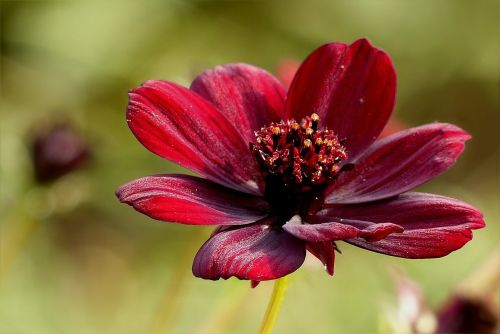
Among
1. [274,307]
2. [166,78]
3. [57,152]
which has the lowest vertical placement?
[166,78]

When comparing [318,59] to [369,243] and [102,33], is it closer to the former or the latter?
[369,243]

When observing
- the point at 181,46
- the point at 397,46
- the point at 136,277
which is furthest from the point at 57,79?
the point at 397,46

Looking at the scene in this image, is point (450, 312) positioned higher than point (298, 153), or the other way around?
point (298, 153)

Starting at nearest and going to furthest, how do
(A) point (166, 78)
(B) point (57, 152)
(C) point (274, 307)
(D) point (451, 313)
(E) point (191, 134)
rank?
(C) point (274, 307) < (E) point (191, 134) < (D) point (451, 313) < (B) point (57, 152) < (A) point (166, 78)

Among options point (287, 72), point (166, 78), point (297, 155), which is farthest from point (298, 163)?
point (166, 78)

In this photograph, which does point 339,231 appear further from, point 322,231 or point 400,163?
point 400,163

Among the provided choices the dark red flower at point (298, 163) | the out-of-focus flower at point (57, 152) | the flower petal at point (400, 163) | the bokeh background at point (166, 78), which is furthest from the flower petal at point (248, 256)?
the bokeh background at point (166, 78)

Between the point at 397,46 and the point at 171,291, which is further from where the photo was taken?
the point at 397,46
